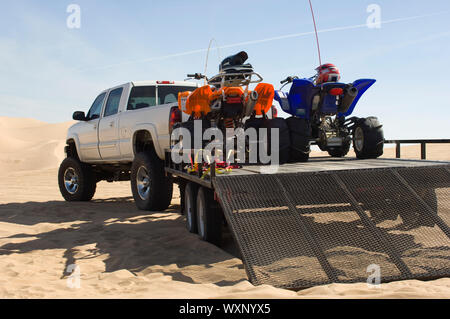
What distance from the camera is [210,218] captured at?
5.38 m

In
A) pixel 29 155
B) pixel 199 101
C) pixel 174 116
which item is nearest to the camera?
pixel 199 101

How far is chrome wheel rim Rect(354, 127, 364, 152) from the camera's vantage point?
7.34 m

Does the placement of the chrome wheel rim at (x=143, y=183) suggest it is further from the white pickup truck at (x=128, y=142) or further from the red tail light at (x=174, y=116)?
the red tail light at (x=174, y=116)

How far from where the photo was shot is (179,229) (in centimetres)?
662

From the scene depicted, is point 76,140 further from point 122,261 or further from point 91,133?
point 122,261

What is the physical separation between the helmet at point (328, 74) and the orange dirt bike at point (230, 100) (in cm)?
149

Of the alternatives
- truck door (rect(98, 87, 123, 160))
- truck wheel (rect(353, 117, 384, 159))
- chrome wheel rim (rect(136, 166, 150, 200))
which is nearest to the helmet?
truck wheel (rect(353, 117, 384, 159))

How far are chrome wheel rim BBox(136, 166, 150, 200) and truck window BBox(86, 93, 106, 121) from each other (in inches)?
86.3

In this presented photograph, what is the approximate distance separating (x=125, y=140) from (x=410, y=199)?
223 inches

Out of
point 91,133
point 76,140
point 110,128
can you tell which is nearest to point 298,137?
point 110,128

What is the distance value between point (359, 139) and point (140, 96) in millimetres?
4224

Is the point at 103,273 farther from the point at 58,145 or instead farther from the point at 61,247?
the point at 58,145

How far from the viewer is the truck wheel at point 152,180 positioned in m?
7.96
